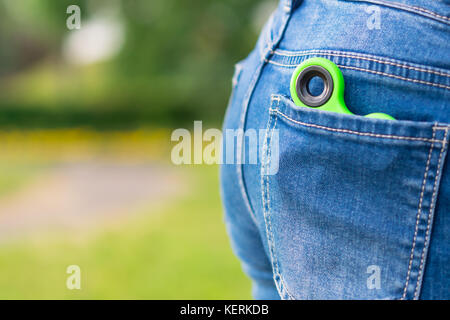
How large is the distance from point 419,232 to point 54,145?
889cm

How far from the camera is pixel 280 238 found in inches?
29.7

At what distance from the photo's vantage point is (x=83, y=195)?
5652mm

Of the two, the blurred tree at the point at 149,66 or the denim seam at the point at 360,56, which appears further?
the blurred tree at the point at 149,66

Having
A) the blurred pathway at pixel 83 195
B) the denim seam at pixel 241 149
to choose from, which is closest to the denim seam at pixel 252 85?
the denim seam at pixel 241 149

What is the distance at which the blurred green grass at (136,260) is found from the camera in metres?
3.20

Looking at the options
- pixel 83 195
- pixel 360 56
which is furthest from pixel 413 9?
pixel 83 195

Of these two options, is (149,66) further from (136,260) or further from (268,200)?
(268,200)

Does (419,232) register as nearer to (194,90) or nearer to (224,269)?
(224,269)

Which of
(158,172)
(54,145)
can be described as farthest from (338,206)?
(54,145)

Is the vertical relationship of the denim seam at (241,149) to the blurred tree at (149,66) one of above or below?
below

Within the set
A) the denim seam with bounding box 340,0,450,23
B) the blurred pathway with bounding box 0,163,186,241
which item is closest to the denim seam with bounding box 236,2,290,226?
the denim seam with bounding box 340,0,450,23

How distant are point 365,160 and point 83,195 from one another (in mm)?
5331

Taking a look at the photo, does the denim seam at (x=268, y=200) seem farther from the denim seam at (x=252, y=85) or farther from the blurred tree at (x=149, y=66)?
the blurred tree at (x=149, y=66)

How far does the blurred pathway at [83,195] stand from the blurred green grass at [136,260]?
297 mm
